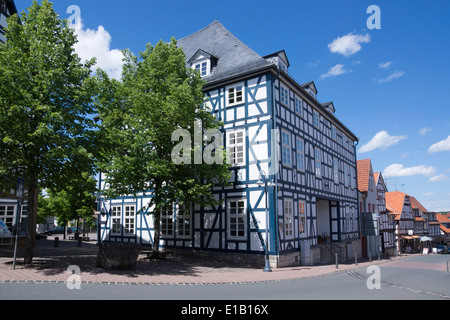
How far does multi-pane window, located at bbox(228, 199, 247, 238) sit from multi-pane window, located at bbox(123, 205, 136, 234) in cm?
919

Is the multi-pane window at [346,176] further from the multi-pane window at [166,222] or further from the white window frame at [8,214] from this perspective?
the white window frame at [8,214]

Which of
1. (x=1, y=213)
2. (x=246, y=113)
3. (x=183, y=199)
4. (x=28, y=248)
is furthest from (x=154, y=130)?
(x=1, y=213)

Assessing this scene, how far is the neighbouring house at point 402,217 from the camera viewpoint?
181 feet

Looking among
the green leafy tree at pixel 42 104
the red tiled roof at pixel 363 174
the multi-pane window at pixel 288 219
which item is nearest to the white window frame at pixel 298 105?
the multi-pane window at pixel 288 219

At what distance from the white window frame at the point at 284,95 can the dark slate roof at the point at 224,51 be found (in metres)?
2.26

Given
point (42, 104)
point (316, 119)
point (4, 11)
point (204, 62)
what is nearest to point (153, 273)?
point (42, 104)

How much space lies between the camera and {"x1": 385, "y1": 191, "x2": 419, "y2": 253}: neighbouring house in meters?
55.2

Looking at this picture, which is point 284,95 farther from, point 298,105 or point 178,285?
point 178,285

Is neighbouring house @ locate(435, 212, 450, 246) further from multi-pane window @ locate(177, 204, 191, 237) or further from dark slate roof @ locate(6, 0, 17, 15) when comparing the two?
dark slate roof @ locate(6, 0, 17, 15)

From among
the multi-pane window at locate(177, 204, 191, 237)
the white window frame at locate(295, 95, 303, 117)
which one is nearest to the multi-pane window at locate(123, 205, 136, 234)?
the multi-pane window at locate(177, 204, 191, 237)

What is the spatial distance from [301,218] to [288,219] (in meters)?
2.02

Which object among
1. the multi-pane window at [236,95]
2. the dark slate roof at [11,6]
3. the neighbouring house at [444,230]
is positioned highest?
the dark slate roof at [11,6]
